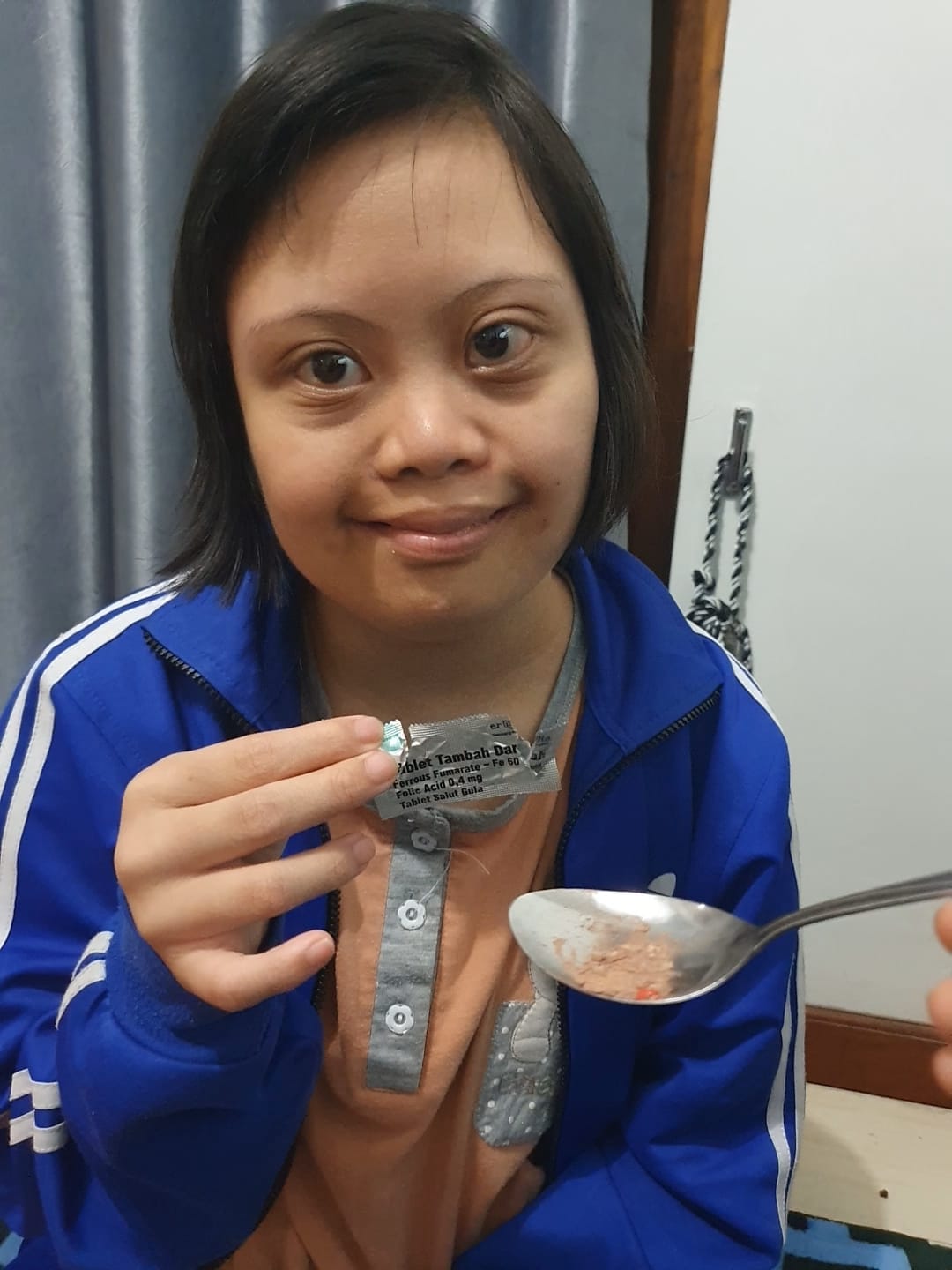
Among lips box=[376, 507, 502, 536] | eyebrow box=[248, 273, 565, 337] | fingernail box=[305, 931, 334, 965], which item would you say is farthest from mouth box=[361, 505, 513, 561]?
fingernail box=[305, 931, 334, 965]

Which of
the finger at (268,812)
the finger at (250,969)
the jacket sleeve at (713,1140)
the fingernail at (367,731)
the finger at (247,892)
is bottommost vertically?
the jacket sleeve at (713,1140)

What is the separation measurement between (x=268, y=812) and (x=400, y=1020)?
Answer: 256 mm

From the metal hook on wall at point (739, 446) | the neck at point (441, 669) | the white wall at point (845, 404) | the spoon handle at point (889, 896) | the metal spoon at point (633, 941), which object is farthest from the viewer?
the metal hook on wall at point (739, 446)

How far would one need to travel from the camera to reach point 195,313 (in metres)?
0.59

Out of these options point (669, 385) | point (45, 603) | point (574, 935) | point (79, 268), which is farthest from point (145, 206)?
point (574, 935)

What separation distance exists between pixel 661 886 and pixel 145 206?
85 centimetres

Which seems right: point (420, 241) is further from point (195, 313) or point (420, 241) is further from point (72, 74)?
point (72, 74)

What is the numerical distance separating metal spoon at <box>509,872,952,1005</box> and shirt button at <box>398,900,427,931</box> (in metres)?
0.07

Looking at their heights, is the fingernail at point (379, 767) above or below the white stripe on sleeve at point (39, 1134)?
above

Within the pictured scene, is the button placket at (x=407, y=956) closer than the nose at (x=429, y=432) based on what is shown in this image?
No

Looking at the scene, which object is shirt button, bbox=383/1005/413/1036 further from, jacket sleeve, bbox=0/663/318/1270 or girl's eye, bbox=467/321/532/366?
girl's eye, bbox=467/321/532/366

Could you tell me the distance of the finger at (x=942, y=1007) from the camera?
1.49ft

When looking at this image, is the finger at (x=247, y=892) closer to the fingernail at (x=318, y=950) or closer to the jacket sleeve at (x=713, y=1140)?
the fingernail at (x=318, y=950)

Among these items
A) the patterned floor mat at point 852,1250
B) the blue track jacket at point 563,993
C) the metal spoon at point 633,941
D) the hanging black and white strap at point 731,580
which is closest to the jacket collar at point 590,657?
the blue track jacket at point 563,993
